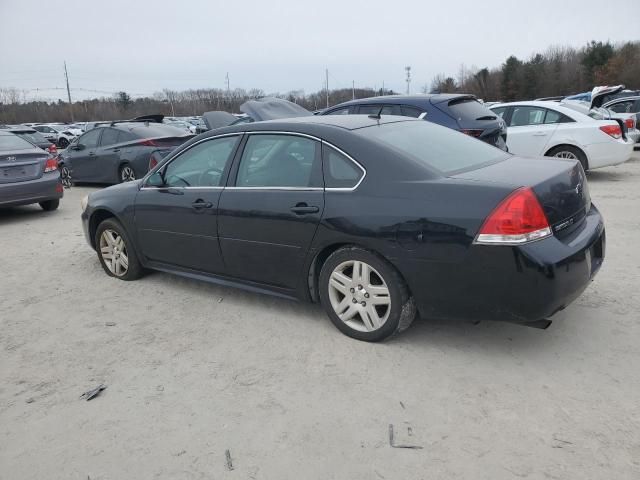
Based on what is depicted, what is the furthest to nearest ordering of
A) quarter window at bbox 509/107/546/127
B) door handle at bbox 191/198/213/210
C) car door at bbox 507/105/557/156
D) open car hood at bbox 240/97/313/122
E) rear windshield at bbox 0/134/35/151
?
quarter window at bbox 509/107/546/127
car door at bbox 507/105/557/156
open car hood at bbox 240/97/313/122
rear windshield at bbox 0/134/35/151
door handle at bbox 191/198/213/210

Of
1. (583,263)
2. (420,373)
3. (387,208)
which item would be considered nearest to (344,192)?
(387,208)

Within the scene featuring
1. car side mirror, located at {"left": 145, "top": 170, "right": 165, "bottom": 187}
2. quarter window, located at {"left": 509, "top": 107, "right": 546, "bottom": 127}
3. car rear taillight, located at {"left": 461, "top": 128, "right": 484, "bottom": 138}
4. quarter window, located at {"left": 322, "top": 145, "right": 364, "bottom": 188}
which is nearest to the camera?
quarter window, located at {"left": 322, "top": 145, "right": 364, "bottom": 188}

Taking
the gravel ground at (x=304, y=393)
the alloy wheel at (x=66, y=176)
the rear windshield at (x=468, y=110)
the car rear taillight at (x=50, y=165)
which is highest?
the rear windshield at (x=468, y=110)

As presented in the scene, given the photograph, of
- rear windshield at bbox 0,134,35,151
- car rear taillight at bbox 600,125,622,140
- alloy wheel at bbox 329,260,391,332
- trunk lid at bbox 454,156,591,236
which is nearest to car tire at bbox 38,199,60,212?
rear windshield at bbox 0,134,35,151

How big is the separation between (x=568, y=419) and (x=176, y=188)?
3.41m

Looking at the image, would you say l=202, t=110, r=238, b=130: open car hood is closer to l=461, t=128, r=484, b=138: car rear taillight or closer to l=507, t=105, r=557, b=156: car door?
l=461, t=128, r=484, b=138: car rear taillight

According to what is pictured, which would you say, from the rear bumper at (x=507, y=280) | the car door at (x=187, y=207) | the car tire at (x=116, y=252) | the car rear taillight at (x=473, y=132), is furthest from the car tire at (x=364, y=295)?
the car rear taillight at (x=473, y=132)

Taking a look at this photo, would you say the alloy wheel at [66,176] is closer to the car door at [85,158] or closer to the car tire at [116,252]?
the car door at [85,158]

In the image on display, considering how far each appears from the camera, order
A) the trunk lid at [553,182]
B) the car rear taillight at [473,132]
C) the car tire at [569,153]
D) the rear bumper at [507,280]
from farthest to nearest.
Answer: the car tire at [569,153], the car rear taillight at [473,132], the trunk lid at [553,182], the rear bumper at [507,280]

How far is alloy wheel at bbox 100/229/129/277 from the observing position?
5259mm

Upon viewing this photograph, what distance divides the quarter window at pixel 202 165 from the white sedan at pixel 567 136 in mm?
7285

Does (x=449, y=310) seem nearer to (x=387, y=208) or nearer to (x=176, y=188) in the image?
(x=387, y=208)

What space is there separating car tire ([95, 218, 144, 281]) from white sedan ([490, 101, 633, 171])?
7680 mm

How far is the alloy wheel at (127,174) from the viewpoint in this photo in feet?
35.7
